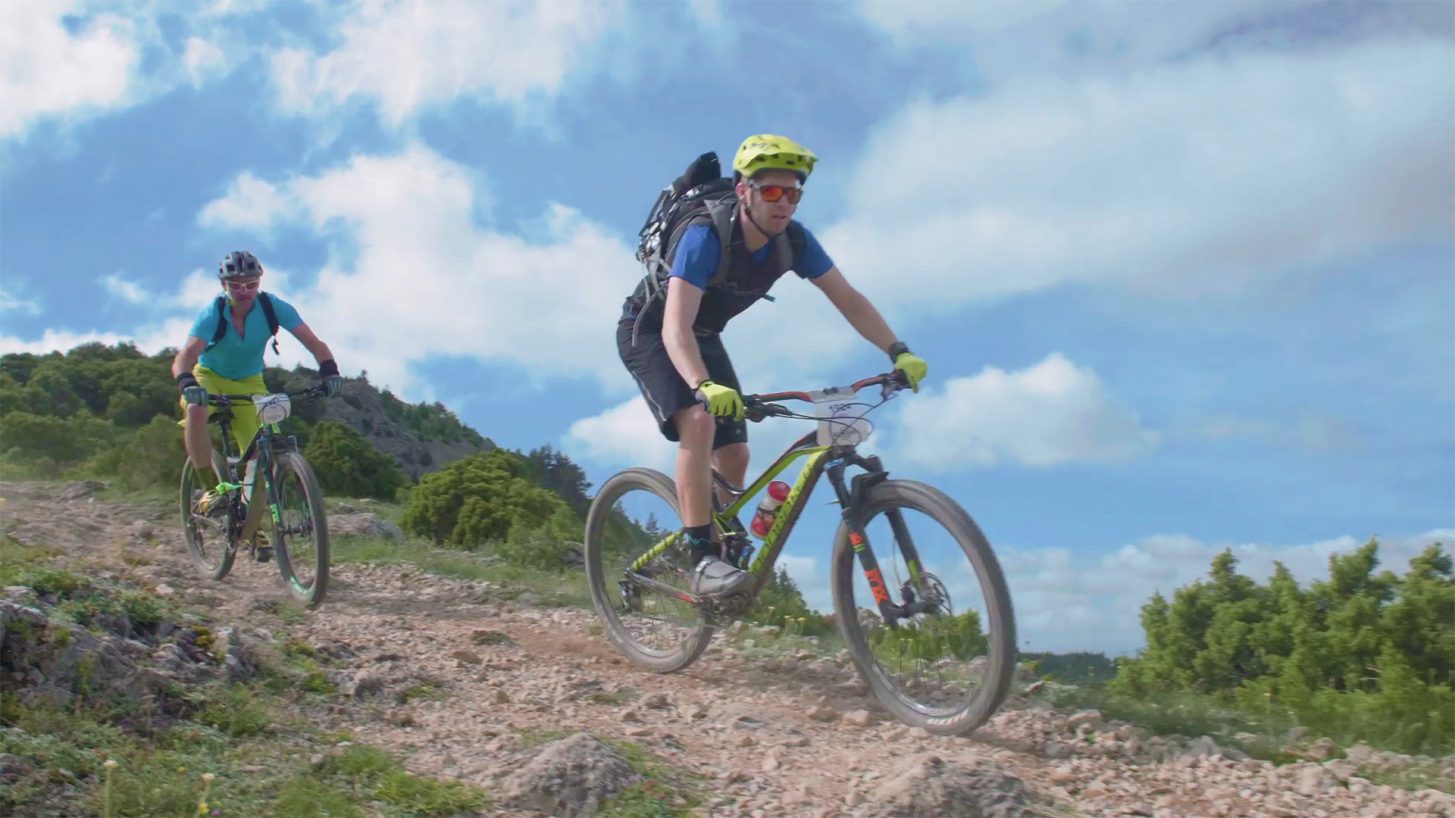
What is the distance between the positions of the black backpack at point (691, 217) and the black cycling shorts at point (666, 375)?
20cm

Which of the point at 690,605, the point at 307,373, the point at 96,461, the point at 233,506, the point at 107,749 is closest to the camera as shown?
the point at 107,749

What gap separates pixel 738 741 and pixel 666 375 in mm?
1641

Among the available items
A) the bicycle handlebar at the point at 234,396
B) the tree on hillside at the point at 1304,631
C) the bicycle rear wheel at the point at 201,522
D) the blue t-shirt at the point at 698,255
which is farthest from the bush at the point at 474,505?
the blue t-shirt at the point at 698,255

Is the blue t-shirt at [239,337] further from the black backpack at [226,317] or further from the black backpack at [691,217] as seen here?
the black backpack at [691,217]

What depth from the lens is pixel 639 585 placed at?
20.2 feet

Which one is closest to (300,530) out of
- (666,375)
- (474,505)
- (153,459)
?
(666,375)

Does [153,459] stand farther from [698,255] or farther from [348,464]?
[698,255]

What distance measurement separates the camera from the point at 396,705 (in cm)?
493

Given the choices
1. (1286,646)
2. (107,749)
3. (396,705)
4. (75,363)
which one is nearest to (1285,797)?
(396,705)

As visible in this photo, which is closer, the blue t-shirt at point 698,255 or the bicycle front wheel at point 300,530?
the blue t-shirt at point 698,255

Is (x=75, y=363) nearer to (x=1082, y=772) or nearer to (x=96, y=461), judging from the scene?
(x=96, y=461)

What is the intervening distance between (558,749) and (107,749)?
1439mm

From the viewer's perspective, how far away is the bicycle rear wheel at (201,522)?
8.67 m

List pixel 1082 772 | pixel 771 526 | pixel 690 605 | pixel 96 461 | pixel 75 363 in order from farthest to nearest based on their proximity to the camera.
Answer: pixel 75 363 → pixel 96 461 → pixel 690 605 → pixel 771 526 → pixel 1082 772
